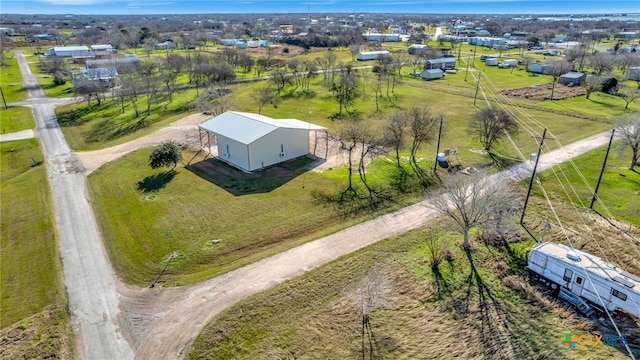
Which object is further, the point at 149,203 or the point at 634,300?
the point at 149,203

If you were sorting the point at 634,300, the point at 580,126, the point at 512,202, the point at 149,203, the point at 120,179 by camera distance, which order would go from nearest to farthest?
1. the point at 634,300
2. the point at 512,202
3. the point at 149,203
4. the point at 120,179
5. the point at 580,126

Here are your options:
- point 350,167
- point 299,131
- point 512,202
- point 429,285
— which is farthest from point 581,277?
point 299,131

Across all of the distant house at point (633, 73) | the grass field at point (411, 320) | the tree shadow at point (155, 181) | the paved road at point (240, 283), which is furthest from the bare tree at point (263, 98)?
the distant house at point (633, 73)

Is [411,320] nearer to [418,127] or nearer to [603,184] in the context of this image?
[418,127]

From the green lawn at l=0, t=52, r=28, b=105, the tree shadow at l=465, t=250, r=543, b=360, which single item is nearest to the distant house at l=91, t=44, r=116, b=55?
the green lawn at l=0, t=52, r=28, b=105

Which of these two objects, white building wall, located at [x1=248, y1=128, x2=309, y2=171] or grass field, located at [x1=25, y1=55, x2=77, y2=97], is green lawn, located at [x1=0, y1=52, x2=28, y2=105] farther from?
white building wall, located at [x1=248, y1=128, x2=309, y2=171]

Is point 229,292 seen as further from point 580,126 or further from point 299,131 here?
point 580,126
